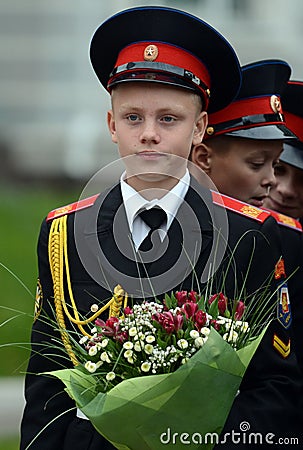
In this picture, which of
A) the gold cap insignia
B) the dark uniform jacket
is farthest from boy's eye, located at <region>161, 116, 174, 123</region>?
the gold cap insignia

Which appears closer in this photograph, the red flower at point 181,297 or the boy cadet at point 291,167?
the red flower at point 181,297

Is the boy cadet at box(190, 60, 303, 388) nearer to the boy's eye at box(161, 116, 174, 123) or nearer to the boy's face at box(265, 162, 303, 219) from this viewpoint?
the boy's face at box(265, 162, 303, 219)

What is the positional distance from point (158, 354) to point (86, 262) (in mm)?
668

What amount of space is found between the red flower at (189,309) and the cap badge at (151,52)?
819mm

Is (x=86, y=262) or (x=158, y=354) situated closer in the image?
(x=158, y=354)

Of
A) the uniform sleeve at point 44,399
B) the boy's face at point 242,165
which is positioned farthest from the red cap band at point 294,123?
the uniform sleeve at point 44,399

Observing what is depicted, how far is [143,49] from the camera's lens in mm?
3686

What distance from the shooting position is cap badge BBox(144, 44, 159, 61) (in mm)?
3635

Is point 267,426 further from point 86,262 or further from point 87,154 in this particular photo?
point 87,154

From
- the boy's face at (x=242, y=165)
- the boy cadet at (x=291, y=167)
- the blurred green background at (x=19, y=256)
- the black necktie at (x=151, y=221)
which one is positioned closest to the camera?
the black necktie at (x=151, y=221)

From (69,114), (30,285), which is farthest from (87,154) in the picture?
(30,285)

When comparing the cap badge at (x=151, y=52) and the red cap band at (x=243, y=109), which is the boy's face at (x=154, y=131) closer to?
the cap badge at (x=151, y=52)

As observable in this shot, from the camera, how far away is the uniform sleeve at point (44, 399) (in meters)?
3.56

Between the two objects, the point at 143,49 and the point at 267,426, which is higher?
the point at 143,49
